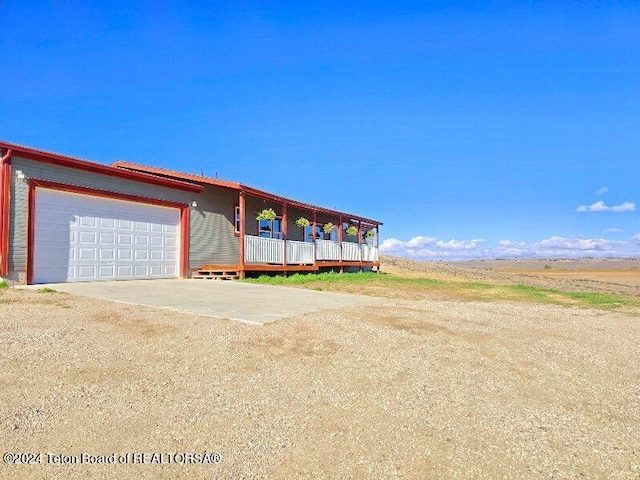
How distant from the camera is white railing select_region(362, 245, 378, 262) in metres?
25.2

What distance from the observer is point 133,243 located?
12.8 meters

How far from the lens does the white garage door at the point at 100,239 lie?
35.1 feet

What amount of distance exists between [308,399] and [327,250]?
56.5 feet

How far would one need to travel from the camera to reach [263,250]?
1642 cm

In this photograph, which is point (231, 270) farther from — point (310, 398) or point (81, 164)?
point (310, 398)

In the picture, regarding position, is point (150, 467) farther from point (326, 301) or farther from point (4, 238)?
point (4, 238)

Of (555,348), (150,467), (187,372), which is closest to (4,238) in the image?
(187,372)

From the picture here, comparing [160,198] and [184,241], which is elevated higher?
[160,198]

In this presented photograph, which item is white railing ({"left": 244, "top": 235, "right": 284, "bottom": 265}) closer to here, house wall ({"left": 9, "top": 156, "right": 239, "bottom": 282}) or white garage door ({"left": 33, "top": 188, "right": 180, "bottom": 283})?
house wall ({"left": 9, "top": 156, "right": 239, "bottom": 282})

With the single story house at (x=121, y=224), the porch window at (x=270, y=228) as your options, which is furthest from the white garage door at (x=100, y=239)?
the porch window at (x=270, y=228)

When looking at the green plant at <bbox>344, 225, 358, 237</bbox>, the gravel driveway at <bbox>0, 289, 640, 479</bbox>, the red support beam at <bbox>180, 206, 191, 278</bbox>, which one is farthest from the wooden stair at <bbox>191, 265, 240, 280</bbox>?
the green plant at <bbox>344, 225, 358, 237</bbox>

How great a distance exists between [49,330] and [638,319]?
1068 cm

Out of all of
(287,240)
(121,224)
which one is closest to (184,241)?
(121,224)

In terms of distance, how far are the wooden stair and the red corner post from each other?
5.65 metres
